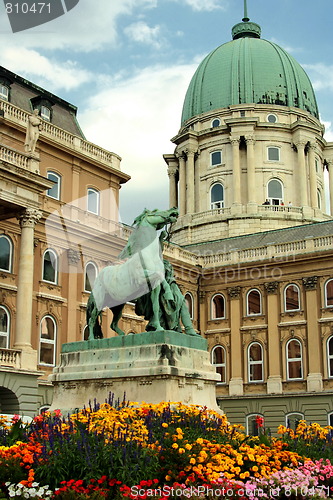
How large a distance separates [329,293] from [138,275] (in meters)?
35.2

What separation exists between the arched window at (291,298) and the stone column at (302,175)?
716 inches

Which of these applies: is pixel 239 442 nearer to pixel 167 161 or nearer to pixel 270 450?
pixel 270 450

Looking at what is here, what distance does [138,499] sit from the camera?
955cm

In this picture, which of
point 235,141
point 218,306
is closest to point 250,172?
point 235,141

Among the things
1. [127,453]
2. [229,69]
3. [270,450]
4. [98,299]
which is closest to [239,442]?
[270,450]

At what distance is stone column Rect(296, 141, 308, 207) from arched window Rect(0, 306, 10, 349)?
37.7 meters

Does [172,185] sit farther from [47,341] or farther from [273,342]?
[47,341]

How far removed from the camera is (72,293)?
40344 millimetres

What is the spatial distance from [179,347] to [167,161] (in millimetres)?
63053

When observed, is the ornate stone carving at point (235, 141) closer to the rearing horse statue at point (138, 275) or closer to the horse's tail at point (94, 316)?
the rearing horse statue at point (138, 275)

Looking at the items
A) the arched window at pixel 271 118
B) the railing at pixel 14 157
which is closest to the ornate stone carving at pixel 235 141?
the arched window at pixel 271 118

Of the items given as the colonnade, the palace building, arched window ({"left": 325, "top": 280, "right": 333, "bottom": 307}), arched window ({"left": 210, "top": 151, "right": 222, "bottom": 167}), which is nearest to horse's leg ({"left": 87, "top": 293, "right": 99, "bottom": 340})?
the palace building

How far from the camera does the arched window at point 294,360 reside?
1909 inches

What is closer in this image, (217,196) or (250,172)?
(250,172)
